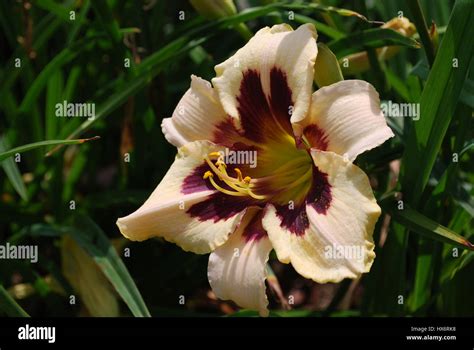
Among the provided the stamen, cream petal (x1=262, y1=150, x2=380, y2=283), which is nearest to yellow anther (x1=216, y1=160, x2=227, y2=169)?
the stamen

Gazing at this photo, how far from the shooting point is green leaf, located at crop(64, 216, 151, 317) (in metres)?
1.26

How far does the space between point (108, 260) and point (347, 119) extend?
1.69ft

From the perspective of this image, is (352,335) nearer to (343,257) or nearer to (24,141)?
(343,257)

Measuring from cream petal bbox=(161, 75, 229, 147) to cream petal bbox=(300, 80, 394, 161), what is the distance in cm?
17

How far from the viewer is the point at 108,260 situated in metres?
1.35

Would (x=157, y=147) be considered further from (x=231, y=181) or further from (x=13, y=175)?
(x=231, y=181)

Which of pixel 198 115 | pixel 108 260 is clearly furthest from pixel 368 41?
pixel 108 260

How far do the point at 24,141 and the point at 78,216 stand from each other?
27cm

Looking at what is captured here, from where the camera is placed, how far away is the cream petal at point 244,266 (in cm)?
111

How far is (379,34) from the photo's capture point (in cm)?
129

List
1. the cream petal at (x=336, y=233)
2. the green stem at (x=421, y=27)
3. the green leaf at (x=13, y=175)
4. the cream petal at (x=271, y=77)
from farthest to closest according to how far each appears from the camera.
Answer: the green leaf at (x=13, y=175) < the green stem at (x=421, y=27) < the cream petal at (x=271, y=77) < the cream petal at (x=336, y=233)

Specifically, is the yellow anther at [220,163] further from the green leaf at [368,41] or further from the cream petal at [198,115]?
the green leaf at [368,41]

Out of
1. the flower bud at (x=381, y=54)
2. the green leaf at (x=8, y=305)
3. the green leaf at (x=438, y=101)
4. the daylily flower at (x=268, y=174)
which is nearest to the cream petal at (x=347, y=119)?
the daylily flower at (x=268, y=174)

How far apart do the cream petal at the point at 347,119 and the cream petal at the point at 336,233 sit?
31 mm
